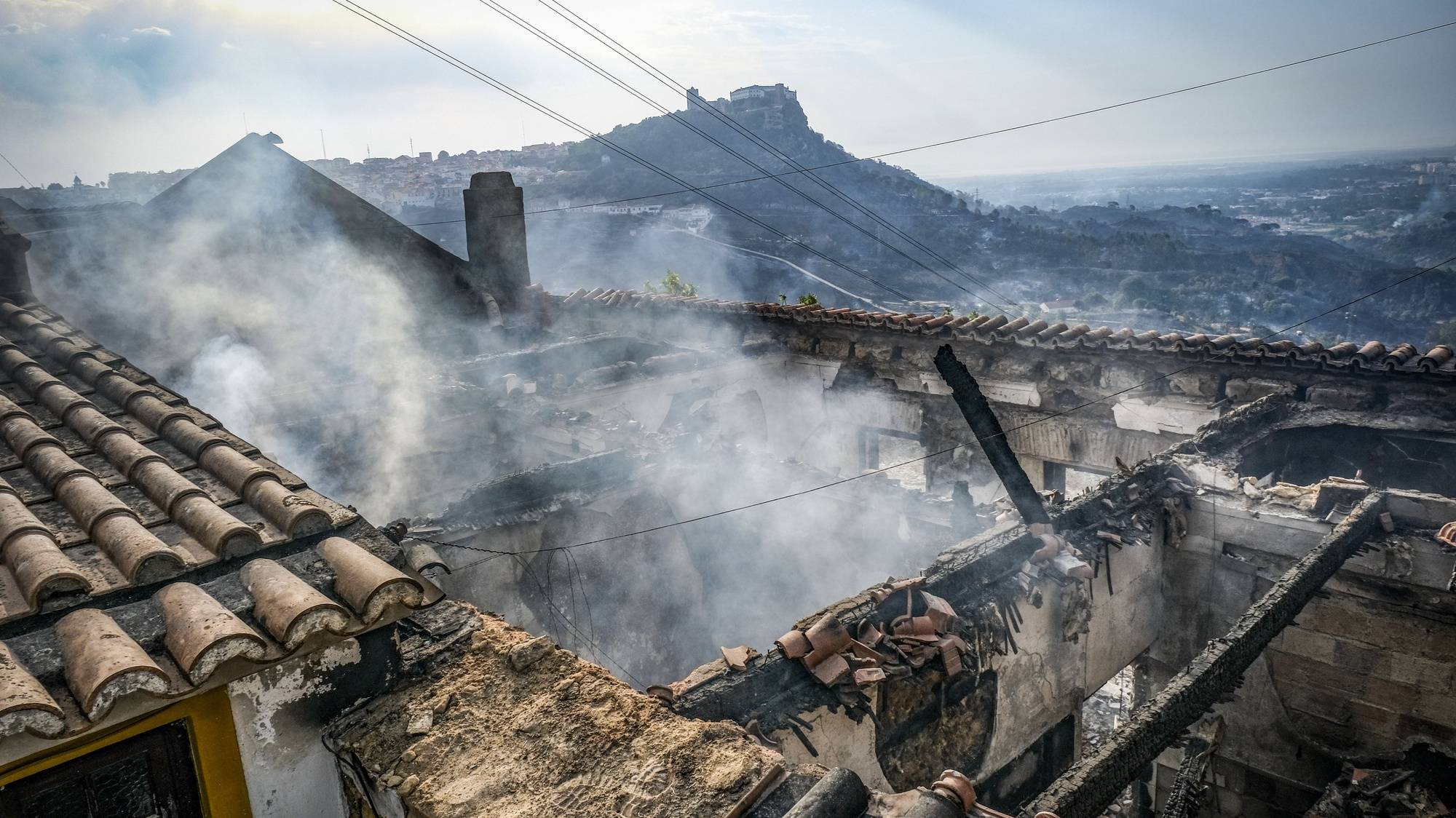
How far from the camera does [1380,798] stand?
7641 millimetres

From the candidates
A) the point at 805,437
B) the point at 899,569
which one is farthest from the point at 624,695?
the point at 805,437

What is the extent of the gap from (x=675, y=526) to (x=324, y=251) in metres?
14.2

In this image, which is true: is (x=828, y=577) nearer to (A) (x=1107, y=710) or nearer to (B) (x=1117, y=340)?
(A) (x=1107, y=710)

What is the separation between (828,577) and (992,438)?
4.27m

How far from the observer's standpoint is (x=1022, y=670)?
725 centimetres

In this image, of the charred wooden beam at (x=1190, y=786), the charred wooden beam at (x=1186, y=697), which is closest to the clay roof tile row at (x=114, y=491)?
the charred wooden beam at (x=1186, y=697)

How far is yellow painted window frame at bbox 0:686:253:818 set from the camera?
11.9 ft

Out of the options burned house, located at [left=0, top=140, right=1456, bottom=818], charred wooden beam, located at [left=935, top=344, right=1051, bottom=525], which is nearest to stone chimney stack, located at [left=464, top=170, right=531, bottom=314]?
burned house, located at [left=0, top=140, right=1456, bottom=818]

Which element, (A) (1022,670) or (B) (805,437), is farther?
(B) (805,437)

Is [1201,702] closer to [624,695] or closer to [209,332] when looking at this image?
[624,695]

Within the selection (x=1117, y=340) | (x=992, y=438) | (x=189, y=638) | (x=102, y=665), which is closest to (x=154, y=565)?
(x=189, y=638)

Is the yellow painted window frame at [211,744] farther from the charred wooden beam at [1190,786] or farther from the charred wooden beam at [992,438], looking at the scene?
the charred wooden beam at [992,438]

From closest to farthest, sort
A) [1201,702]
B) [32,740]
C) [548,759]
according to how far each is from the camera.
→ [32,740], [548,759], [1201,702]

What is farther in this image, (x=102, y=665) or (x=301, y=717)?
(x=301, y=717)
